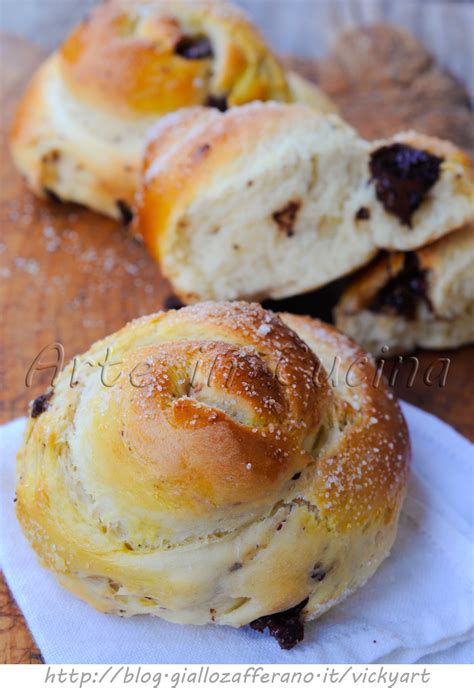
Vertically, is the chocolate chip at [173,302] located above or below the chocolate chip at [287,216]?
below

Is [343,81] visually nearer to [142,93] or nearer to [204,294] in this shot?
[142,93]

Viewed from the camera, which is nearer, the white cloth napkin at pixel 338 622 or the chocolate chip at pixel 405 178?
the white cloth napkin at pixel 338 622

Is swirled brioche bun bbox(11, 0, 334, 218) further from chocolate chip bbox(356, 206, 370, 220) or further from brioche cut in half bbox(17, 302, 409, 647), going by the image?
brioche cut in half bbox(17, 302, 409, 647)

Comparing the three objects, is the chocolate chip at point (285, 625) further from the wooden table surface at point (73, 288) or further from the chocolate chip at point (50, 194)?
the chocolate chip at point (50, 194)

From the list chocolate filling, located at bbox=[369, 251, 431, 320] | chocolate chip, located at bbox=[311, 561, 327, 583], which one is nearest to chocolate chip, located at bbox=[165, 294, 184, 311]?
chocolate filling, located at bbox=[369, 251, 431, 320]

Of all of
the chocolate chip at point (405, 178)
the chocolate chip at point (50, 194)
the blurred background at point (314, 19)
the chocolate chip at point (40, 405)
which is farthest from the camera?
the blurred background at point (314, 19)

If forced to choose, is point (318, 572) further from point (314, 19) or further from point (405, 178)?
point (314, 19)

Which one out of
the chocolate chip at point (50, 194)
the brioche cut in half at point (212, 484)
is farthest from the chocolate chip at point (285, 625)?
the chocolate chip at point (50, 194)
